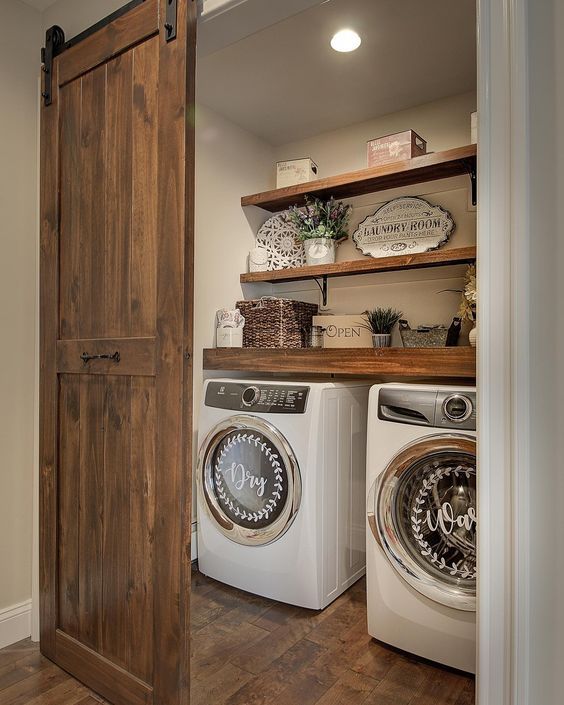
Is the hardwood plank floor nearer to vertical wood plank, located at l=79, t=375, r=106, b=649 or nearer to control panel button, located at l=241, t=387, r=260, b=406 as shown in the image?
vertical wood plank, located at l=79, t=375, r=106, b=649

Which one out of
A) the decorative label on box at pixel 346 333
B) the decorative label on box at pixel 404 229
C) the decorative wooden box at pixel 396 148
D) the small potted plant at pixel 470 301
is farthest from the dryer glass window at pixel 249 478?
the decorative wooden box at pixel 396 148

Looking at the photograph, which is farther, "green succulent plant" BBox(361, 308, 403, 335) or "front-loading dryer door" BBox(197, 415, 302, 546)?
"green succulent plant" BBox(361, 308, 403, 335)

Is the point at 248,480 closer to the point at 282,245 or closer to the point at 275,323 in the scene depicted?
the point at 275,323

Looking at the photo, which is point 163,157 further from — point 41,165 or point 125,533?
point 125,533

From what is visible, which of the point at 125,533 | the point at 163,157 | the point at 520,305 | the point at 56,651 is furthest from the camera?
the point at 56,651

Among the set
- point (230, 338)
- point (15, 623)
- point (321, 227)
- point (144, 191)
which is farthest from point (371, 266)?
point (15, 623)

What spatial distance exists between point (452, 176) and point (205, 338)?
1559 mm

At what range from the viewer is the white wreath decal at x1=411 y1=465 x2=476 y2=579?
5.91ft

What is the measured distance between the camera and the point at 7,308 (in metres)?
1.96

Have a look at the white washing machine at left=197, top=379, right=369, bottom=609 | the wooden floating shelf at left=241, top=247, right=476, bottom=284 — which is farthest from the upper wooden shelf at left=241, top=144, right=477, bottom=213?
the white washing machine at left=197, top=379, right=369, bottom=609

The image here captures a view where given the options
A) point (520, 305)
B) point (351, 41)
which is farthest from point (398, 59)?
point (520, 305)

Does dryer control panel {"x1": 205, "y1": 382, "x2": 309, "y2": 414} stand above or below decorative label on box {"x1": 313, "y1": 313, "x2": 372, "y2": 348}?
below

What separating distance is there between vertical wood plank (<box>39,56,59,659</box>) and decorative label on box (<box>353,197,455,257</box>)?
5.51ft

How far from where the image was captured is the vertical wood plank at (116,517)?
159 cm
